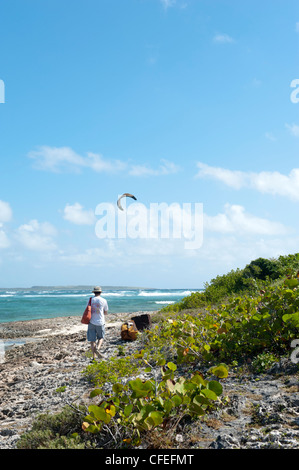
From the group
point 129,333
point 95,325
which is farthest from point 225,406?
point 129,333

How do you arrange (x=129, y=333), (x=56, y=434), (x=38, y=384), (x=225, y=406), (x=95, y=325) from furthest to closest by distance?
1. (x=129, y=333)
2. (x=95, y=325)
3. (x=38, y=384)
4. (x=225, y=406)
5. (x=56, y=434)

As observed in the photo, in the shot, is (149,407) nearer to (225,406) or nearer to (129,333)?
→ (225,406)

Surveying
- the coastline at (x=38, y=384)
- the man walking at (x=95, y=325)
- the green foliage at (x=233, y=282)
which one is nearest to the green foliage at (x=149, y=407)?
the coastline at (x=38, y=384)

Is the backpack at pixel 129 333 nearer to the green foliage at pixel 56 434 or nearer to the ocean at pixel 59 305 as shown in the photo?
the green foliage at pixel 56 434

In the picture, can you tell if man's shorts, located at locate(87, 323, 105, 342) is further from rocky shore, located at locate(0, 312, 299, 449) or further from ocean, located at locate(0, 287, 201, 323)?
ocean, located at locate(0, 287, 201, 323)

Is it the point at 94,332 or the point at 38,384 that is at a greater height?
the point at 94,332

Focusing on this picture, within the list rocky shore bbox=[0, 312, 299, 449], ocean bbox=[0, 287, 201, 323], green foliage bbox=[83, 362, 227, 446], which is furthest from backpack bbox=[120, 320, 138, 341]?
ocean bbox=[0, 287, 201, 323]

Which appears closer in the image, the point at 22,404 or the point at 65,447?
the point at 65,447

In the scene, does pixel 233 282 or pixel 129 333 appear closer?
pixel 129 333

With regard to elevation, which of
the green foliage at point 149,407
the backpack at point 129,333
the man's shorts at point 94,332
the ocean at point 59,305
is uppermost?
the green foliage at point 149,407
